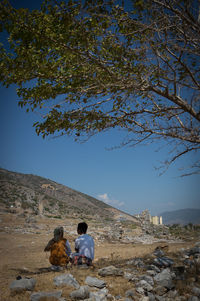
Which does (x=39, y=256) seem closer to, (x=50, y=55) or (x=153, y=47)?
(x=50, y=55)

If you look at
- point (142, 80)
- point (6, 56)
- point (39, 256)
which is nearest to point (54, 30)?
point (6, 56)

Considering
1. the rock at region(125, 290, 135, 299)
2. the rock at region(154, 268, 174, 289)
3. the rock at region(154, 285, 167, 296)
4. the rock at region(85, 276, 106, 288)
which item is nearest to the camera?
the rock at region(125, 290, 135, 299)

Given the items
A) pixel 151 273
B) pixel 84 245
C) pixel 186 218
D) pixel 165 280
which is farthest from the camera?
pixel 186 218

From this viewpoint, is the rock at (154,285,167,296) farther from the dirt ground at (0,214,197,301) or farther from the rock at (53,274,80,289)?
the rock at (53,274,80,289)

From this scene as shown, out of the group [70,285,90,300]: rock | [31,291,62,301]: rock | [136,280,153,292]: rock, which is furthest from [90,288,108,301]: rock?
[136,280,153,292]: rock

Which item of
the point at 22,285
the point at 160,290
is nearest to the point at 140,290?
the point at 160,290

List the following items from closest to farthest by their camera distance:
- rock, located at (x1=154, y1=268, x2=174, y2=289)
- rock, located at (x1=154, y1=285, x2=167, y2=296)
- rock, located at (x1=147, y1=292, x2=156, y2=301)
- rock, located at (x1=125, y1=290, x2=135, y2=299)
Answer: rock, located at (x1=147, y1=292, x2=156, y2=301) → rock, located at (x1=125, y1=290, x2=135, y2=299) → rock, located at (x1=154, y1=285, x2=167, y2=296) → rock, located at (x1=154, y1=268, x2=174, y2=289)

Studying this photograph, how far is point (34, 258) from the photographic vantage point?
376 inches

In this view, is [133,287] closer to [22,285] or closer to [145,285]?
[145,285]

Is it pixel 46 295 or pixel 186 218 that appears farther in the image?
pixel 186 218

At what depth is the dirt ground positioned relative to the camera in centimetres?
416

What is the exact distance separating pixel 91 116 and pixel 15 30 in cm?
245

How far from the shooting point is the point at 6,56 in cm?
473

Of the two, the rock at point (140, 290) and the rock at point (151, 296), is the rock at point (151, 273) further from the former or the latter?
the rock at point (151, 296)
